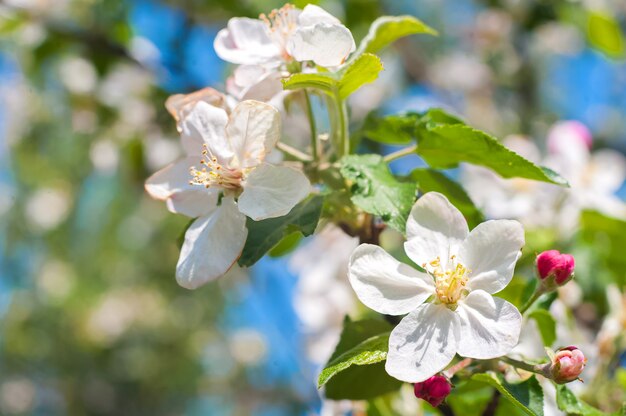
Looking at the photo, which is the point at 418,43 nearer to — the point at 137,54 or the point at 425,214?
the point at 137,54

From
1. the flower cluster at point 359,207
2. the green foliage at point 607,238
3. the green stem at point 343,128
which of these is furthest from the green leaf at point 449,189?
the green foliage at point 607,238

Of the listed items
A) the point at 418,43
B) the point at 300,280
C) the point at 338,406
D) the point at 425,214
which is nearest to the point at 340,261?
the point at 300,280

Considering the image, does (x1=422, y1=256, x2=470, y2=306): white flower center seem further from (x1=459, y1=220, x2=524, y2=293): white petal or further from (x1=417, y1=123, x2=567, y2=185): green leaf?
(x1=417, y1=123, x2=567, y2=185): green leaf

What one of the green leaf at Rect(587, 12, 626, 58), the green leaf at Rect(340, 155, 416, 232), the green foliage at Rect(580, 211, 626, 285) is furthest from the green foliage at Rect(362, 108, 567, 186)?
the green leaf at Rect(587, 12, 626, 58)

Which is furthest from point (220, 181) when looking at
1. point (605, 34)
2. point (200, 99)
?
point (605, 34)

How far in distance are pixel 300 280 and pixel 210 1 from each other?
1111 millimetres

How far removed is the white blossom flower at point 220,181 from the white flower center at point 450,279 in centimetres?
18

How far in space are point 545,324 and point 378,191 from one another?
0.36m

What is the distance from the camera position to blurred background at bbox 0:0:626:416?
231 centimetres

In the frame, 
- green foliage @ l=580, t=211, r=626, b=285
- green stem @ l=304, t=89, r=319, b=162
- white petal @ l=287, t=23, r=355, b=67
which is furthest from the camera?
green foliage @ l=580, t=211, r=626, b=285

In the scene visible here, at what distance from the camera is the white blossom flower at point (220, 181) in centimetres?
85

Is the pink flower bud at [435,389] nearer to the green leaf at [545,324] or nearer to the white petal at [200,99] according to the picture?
the green leaf at [545,324]

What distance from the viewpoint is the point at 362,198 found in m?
0.87

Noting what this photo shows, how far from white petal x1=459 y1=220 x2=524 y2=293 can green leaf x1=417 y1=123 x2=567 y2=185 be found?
116mm
